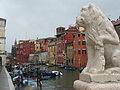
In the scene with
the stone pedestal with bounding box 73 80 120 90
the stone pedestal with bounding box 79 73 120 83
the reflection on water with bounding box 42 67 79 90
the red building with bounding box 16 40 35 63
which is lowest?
the reflection on water with bounding box 42 67 79 90

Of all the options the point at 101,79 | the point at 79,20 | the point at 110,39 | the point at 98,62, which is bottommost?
the point at 101,79

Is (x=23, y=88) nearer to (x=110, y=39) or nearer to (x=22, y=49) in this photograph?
(x=110, y=39)

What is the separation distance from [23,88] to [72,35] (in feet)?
128

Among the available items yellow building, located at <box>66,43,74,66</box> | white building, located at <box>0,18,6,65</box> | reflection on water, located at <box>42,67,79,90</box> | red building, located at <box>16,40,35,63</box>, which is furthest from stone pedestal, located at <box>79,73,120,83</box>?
red building, located at <box>16,40,35,63</box>

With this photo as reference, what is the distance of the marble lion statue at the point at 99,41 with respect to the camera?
385cm

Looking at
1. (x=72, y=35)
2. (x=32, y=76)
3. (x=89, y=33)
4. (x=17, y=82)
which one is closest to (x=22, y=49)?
(x=72, y=35)

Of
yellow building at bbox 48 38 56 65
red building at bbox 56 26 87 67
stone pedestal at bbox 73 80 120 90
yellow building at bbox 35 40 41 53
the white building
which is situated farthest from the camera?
yellow building at bbox 35 40 41 53

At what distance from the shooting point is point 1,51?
5047 centimetres

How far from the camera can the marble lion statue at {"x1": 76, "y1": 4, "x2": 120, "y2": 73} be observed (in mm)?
3854

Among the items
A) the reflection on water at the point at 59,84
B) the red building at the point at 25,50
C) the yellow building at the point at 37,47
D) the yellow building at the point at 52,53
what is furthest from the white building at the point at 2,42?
the yellow building at the point at 37,47

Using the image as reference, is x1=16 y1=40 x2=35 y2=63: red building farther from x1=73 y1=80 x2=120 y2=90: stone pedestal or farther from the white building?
x1=73 y1=80 x2=120 y2=90: stone pedestal

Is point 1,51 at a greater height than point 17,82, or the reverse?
point 1,51

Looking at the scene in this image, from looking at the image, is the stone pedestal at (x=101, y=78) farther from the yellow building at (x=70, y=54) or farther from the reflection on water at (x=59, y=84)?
the yellow building at (x=70, y=54)

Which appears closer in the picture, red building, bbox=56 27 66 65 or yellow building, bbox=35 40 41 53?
red building, bbox=56 27 66 65
